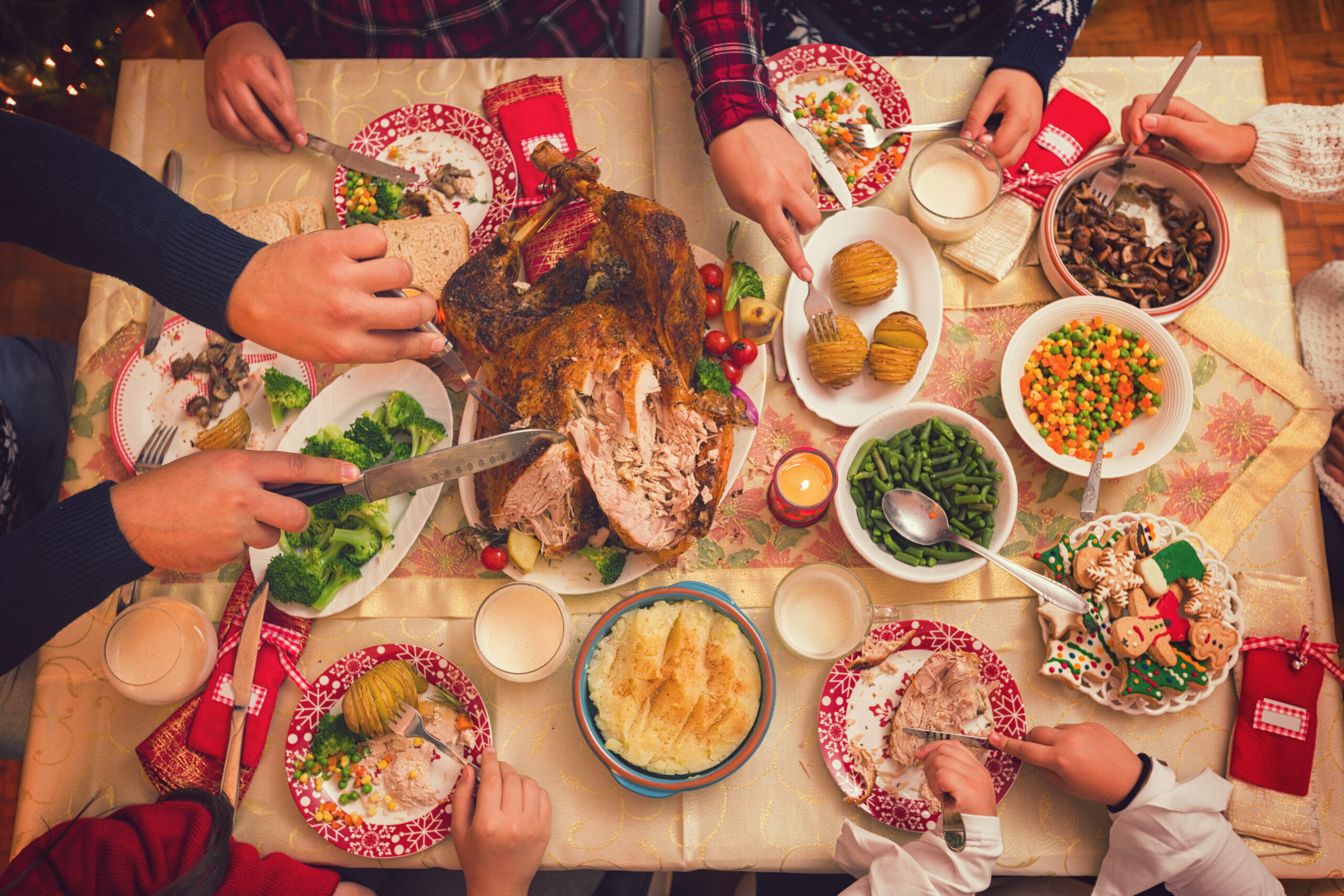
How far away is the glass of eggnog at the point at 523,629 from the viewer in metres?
1.67

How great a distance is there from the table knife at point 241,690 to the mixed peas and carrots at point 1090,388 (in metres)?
1.92

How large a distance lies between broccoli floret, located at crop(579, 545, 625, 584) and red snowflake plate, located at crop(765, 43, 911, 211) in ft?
3.49

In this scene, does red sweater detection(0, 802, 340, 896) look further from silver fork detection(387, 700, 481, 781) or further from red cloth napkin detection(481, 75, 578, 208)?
red cloth napkin detection(481, 75, 578, 208)

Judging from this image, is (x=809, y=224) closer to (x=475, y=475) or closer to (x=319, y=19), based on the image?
(x=475, y=475)

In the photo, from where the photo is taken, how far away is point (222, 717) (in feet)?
5.52

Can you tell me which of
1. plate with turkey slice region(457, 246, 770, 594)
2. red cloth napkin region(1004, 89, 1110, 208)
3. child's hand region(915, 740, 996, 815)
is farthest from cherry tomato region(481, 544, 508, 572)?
red cloth napkin region(1004, 89, 1110, 208)

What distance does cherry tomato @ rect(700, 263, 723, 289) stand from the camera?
188 cm

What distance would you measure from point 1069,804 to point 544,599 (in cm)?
131

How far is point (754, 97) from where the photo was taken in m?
1.82

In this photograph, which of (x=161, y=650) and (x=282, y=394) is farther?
(x=282, y=394)

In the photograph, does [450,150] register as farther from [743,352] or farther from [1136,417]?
[1136,417]

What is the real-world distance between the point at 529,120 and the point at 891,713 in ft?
5.87

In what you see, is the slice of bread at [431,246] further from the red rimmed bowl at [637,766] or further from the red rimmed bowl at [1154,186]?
the red rimmed bowl at [1154,186]

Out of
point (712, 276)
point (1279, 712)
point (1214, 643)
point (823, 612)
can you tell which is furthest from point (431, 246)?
point (1279, 712)
